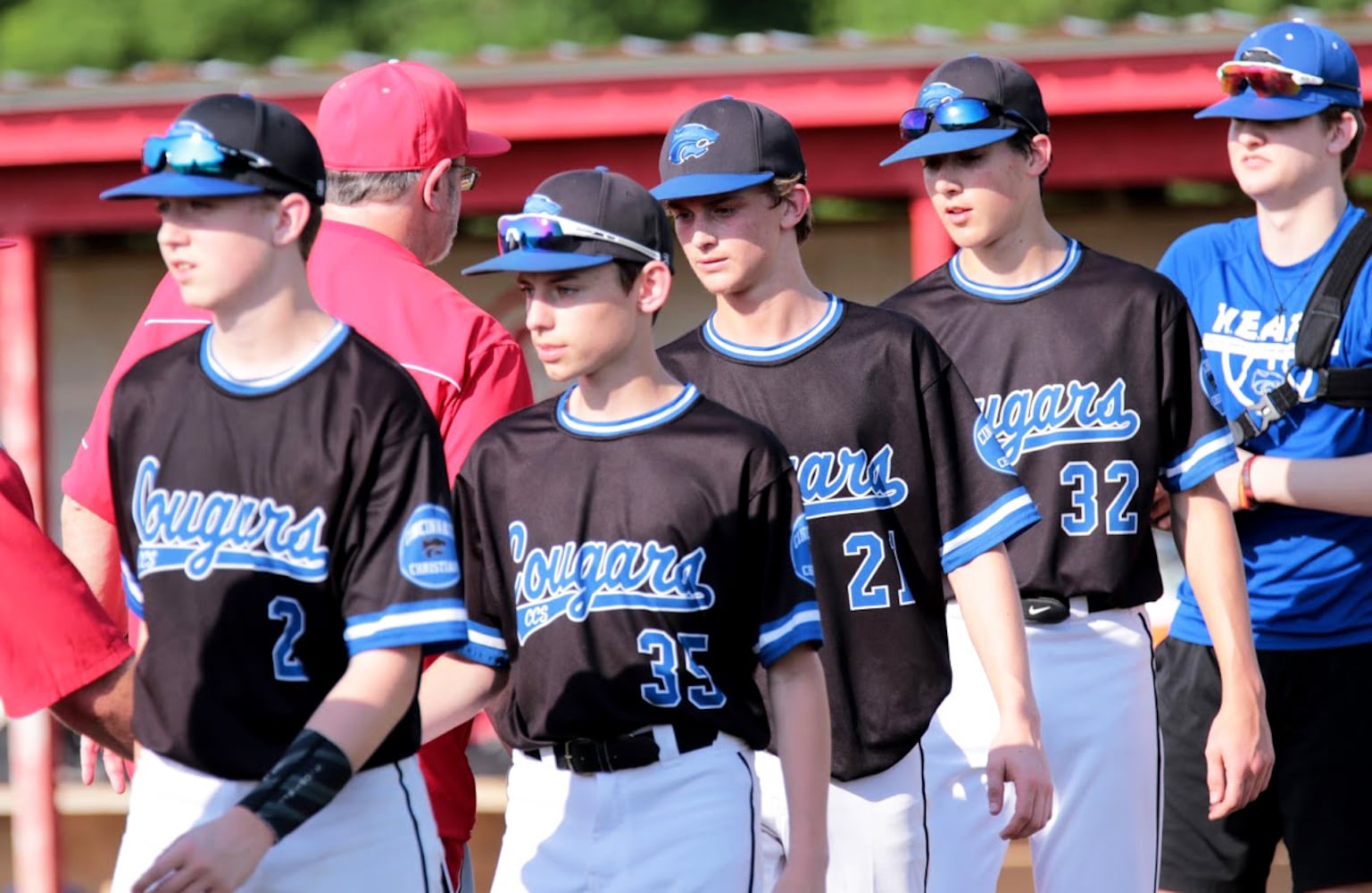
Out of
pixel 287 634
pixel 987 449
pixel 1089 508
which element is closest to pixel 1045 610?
pixel 1089 508

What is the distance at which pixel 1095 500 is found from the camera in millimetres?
4105

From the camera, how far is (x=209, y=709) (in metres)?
2.78

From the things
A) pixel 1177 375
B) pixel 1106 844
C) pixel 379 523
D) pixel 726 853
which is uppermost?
pixel 379 523

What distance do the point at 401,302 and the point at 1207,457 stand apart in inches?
64.0

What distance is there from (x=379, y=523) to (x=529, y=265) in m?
0.59

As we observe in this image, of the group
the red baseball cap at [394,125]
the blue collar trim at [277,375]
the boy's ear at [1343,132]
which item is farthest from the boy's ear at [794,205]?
the boy's ear at [1343,132]

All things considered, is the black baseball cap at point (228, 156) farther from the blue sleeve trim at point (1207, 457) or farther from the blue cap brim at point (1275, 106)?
the blue cap brim at point (1275, 106)

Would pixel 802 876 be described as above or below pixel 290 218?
below

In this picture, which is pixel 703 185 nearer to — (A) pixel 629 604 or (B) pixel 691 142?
(B) pixel 691 142

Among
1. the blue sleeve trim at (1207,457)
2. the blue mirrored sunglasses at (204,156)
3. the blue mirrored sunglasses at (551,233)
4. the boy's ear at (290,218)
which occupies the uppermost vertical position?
the blue mirrored sunglasses at (204,156)

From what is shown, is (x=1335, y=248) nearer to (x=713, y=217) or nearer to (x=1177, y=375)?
(x=1177, y=375)

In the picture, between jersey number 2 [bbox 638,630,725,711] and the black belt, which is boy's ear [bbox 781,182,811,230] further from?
the black belt

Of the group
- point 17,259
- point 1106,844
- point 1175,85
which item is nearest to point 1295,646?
point 1106,844

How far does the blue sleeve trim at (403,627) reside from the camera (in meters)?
2.72
